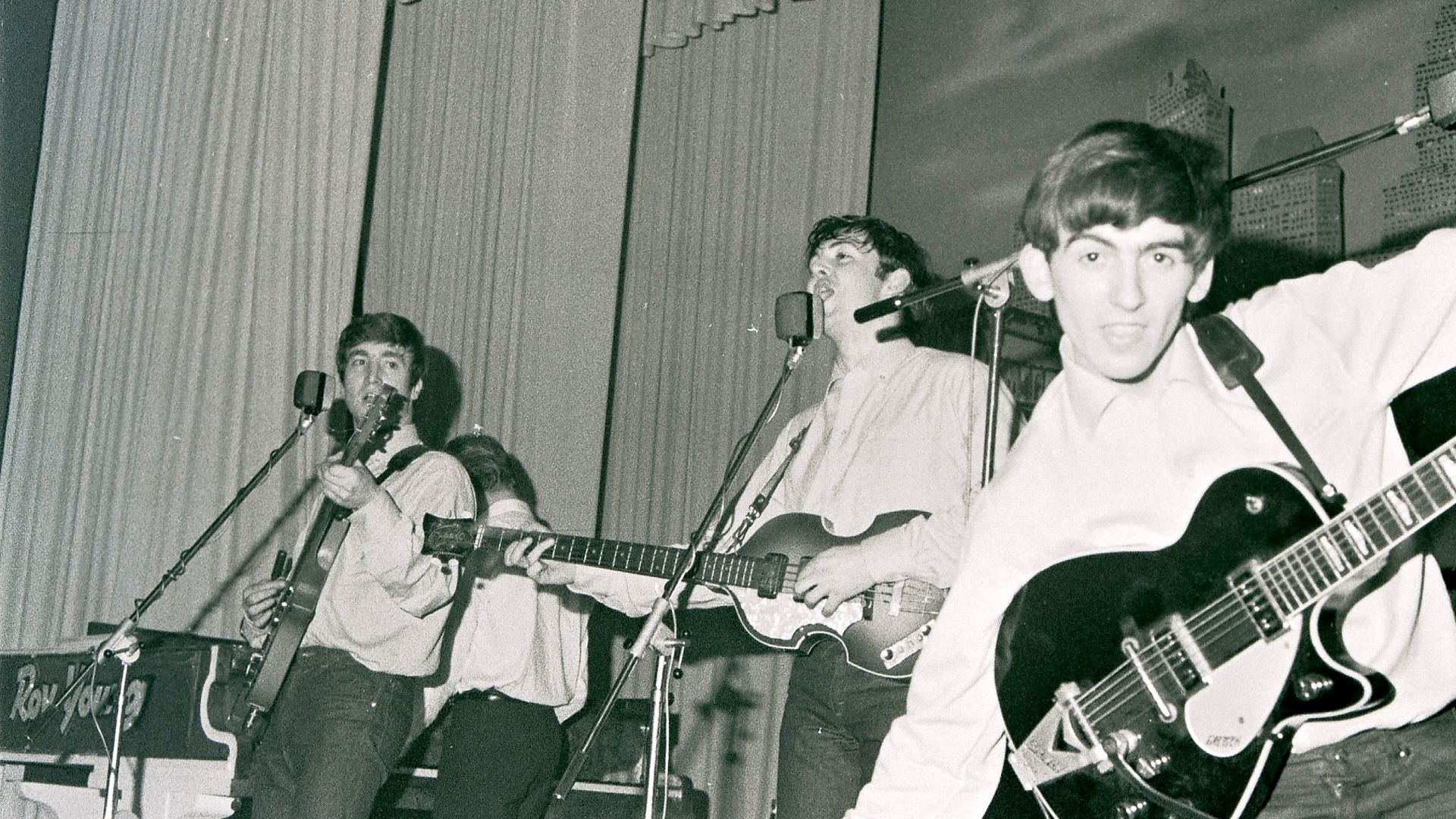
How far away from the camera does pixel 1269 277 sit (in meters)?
4.96

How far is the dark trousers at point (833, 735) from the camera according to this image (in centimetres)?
306

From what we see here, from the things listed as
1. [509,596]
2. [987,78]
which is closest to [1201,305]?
[987,78]

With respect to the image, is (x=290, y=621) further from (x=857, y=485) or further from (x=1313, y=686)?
(x=1313, y=686)

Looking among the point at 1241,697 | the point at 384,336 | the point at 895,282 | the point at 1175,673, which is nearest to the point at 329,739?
the point at 384,336

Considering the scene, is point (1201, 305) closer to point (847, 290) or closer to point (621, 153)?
point (847, 290)

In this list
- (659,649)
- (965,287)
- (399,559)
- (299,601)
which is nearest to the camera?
(965,287)

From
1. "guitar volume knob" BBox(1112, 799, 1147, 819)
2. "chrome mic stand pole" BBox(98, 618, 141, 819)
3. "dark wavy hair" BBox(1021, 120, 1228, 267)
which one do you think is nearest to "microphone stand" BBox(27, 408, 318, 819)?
"chrome mic stand pole" BBox(98, 618, 141, 819)

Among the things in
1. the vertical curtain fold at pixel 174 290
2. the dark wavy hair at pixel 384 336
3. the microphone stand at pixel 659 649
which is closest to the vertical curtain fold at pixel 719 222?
the vertical curtain fold at pixel 174 290

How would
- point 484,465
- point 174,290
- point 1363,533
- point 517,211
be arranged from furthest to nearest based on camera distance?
point 517,211 < point 174,290 < point 484,465 < point 1363,533

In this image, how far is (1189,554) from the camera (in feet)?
6.55

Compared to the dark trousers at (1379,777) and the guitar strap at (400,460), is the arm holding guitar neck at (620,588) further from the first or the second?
the dark trousers at (1379,777)

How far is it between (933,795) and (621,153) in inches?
191

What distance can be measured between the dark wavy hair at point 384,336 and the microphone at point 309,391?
1.08ft

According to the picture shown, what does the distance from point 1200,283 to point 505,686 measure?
266 centimetres
